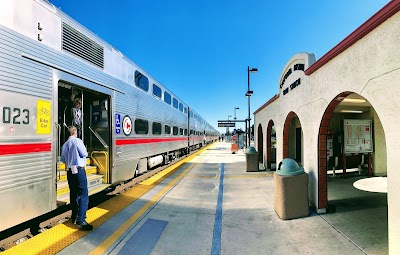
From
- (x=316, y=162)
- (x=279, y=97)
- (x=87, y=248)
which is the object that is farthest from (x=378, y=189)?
(x=87, y=248)

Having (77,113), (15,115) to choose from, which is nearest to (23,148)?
(15,115)

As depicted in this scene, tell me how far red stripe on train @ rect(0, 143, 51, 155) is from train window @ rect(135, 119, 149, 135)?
3189 millimetres

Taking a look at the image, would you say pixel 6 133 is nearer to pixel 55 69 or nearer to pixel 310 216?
pixel 55 69

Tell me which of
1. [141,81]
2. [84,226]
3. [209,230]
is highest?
[141,81]

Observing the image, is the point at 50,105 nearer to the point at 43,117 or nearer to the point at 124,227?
the point at 43,117

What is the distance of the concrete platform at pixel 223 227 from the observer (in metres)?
3.32

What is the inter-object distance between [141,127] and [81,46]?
3068 millimetres

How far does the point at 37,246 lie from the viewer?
320cm

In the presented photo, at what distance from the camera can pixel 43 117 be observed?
140 inches

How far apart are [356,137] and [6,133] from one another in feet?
30.9

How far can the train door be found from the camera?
209 inches

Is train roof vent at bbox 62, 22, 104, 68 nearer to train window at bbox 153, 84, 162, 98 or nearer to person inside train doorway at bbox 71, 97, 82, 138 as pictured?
person inside train doorway at bbox 71, 97, 82, 138

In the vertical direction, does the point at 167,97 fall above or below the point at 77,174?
above

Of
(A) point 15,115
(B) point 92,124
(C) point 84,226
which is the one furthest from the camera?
(B) point 92,124
